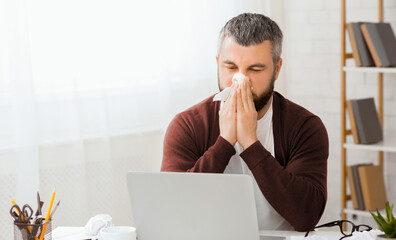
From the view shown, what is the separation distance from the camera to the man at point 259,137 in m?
1.90

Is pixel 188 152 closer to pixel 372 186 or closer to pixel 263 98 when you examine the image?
pixel 263 98

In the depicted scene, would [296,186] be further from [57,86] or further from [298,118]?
[57,86]

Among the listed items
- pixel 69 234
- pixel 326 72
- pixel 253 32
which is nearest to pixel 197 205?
pixel 69 234

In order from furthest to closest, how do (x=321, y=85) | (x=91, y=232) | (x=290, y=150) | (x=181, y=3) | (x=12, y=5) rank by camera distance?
(x=321, y=85), (x=181, y=3), (x=12, y=5), (x=290, y=150), (x=91, y=232)

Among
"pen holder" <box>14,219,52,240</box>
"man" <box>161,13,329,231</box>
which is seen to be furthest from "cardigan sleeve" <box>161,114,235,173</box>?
"pen holder" <box>14,219,52,240</box>

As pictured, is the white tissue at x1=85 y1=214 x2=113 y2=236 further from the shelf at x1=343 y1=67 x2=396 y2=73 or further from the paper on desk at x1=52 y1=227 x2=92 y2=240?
the shelf at x1=343 y1=67 x2=396 y2=73

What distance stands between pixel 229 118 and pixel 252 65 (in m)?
0.17

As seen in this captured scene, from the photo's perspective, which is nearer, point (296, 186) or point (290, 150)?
point (296, 186)

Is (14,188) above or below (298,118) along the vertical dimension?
below

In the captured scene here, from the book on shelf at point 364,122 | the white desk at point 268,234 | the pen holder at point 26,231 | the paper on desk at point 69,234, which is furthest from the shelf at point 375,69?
the pen holder at point 26,231

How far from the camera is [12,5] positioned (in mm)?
2709

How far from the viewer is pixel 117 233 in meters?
1.61

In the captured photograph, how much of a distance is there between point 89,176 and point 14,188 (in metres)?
0.42

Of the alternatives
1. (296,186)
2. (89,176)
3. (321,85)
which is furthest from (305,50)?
(296,186)
